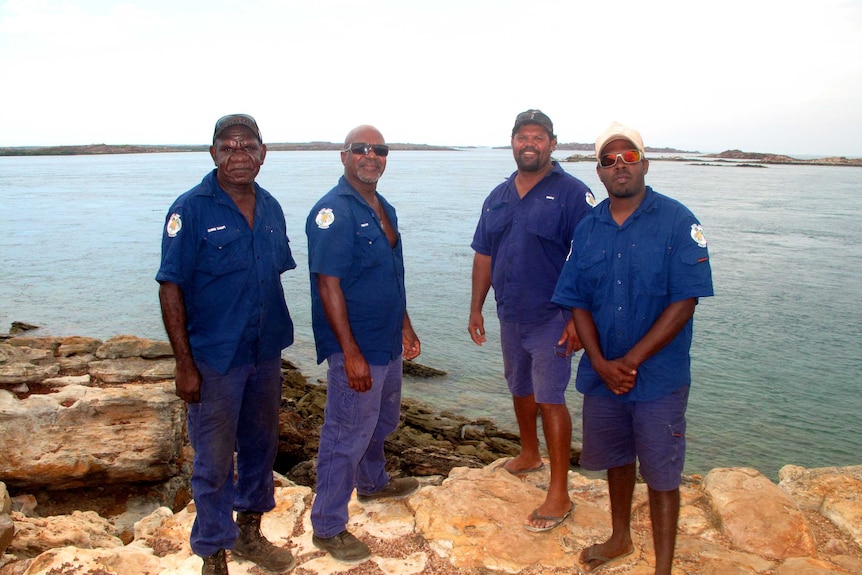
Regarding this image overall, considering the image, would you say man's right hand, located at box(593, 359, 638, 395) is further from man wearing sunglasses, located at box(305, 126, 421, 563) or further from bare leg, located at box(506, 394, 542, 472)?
bare leg, located at box(506, 394, 542, 472)

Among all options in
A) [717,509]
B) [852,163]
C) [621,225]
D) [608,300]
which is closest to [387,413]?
[608,300]

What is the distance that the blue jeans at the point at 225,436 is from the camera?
3.66 m

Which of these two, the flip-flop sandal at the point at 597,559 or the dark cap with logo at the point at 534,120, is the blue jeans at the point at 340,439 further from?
the dark cap with logo at the point at 534,120

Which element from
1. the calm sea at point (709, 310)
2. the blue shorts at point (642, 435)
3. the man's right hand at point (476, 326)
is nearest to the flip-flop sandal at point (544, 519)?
the blue shorts at point (642, 435)

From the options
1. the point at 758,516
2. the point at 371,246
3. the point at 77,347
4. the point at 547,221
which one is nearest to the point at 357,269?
the point at 371,246

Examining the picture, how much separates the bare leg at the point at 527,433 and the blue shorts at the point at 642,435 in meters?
1.13

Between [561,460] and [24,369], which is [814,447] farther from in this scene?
[24,369]

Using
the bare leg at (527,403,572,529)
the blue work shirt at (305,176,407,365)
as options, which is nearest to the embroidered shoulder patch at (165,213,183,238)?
the blue work shirt at (305,176,407,365)

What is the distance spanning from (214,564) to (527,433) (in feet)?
8.03

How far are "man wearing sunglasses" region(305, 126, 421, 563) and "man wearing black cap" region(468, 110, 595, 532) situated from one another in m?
0.88

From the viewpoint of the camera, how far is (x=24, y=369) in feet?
24.8

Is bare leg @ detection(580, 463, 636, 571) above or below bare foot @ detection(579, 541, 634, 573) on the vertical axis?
above

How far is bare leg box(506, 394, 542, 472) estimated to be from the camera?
4941 millimetres

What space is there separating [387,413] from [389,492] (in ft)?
2.44
